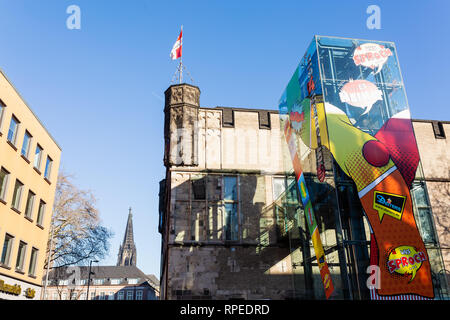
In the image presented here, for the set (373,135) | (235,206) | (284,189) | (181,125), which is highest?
(181,125)

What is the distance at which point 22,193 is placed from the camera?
2203cm

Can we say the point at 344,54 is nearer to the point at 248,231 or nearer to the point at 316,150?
the point at 316,150

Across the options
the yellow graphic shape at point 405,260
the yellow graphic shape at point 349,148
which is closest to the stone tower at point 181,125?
the yellow graphic shape at point 349,148

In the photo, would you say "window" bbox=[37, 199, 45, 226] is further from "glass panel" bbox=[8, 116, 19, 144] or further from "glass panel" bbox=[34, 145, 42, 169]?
"glass panel" bbox=[8, 116, 19, 144]

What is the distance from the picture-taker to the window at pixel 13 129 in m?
20.9

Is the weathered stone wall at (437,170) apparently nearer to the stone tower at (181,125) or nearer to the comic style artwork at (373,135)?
the comic style artwork at (373,135)

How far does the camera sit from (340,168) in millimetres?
17781

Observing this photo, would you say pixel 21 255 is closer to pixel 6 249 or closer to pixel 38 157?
pixel 6 249

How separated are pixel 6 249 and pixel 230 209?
12.6 meters

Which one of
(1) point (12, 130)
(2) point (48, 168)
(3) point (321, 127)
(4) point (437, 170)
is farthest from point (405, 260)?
(2) point (48, 168)

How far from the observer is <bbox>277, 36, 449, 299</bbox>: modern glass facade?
1639cm

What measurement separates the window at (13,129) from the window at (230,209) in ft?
40.7

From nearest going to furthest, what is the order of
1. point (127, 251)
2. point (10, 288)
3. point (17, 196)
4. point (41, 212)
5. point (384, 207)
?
1. point (384, 207)
2. point (10, 288)
3. point (17, 196)
4. point (41, 212)
5. point (127, 251)
